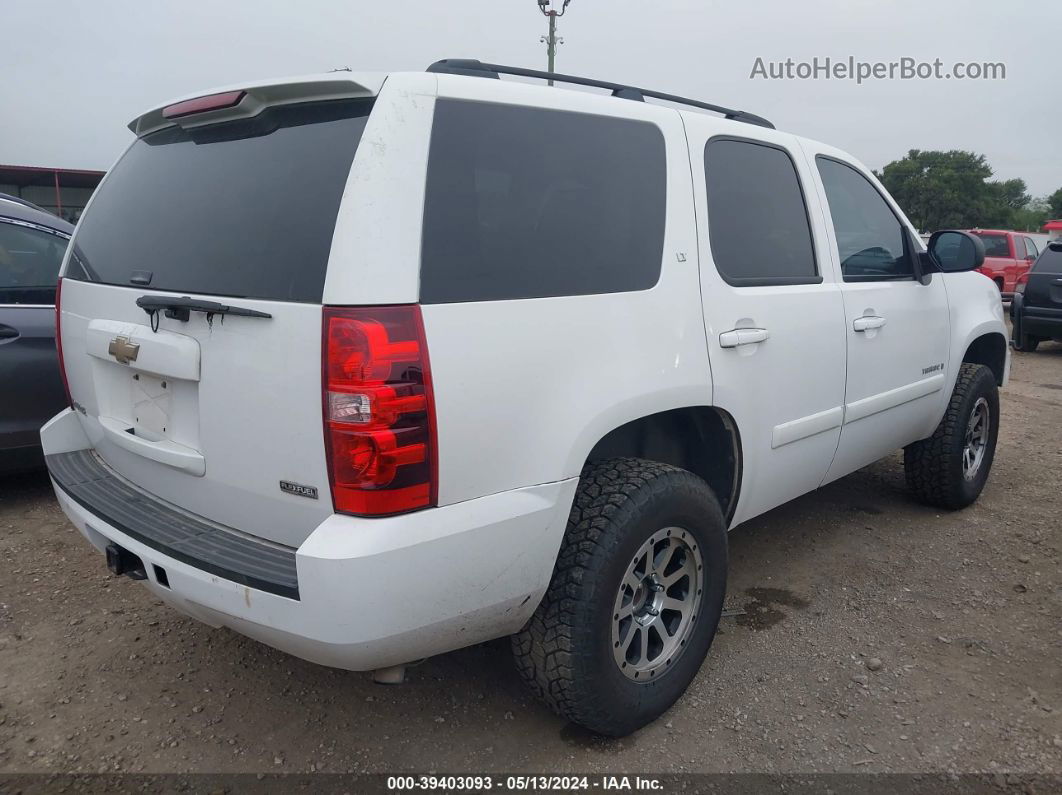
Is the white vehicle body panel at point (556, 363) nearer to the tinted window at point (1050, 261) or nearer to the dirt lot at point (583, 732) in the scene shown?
the dirt lot at point (583, 732)

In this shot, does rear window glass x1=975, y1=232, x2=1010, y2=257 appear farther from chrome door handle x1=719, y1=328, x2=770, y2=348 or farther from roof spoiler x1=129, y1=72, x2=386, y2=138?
roof spoiler x1=129, y1=72, x2=386, y2=138

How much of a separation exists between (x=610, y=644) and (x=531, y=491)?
55cm

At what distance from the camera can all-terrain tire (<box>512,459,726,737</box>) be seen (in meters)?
2.08

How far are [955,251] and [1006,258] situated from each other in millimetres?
13832

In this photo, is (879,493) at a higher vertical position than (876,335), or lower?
lower

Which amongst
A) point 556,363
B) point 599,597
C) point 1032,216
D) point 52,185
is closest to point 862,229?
point 556,363

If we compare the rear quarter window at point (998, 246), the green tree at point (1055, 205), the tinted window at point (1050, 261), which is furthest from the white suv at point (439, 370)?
the green tree at point (1055, 205)

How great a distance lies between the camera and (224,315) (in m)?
1.90

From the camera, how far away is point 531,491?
1.94 m

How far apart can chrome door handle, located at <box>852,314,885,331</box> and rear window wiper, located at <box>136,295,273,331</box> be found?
236 centimetres

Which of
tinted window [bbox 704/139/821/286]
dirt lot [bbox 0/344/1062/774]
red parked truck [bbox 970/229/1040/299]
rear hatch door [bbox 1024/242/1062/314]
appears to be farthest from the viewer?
red parked truck [bbox 970/229/1040/299]

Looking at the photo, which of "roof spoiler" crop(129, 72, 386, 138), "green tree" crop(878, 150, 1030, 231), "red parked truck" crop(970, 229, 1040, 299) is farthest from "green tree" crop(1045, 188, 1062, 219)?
"roof spoiler" crop(129, 72, 386, 138)

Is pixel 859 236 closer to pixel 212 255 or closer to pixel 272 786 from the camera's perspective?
pixel 212 255

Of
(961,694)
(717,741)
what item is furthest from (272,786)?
(961,694)
